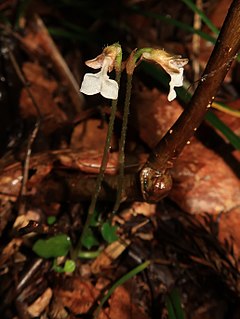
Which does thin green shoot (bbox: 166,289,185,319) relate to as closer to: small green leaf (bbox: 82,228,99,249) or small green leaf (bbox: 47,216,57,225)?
small green leaf (bbox: 82,228,99,249)

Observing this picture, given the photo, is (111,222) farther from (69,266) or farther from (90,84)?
(90,84)

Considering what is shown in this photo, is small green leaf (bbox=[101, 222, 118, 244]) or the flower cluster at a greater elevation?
the flower cluster

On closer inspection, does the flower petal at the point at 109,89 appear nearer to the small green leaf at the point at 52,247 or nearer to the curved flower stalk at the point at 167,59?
the curved flower stalk at the point at 167,59

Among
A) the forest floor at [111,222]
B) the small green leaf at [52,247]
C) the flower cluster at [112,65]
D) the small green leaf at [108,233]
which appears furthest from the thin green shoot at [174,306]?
the flower cluster at [112,65]

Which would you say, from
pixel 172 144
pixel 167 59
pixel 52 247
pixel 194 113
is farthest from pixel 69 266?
pixel 167 59

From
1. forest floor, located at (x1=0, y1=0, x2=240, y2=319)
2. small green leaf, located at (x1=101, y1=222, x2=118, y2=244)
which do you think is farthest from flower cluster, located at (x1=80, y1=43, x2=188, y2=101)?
small green leaf, located at (x1=101, y1=222, x2=118, y2=244)

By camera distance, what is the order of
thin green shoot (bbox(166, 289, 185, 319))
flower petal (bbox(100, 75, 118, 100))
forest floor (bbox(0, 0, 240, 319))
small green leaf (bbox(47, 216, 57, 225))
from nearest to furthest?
flower petal (bbox(100, 75, 118, 100)) → thin green shoot (bbox(166, 289, 185, 319)) → forest floor (bbox(0, 0, 240, 319)) → small green leaf (bbox(47, 216, 57, 225))
